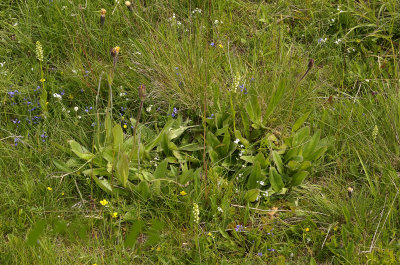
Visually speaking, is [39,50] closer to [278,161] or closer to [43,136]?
[43,136]

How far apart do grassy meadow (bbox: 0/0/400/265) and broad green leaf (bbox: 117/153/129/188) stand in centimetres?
1

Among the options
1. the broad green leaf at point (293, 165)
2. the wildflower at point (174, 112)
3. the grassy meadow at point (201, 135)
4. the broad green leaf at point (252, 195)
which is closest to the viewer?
the grassy meadow at point (201, 135)

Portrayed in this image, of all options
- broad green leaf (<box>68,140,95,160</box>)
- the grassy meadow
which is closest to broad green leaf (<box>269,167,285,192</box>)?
the grassy meadow

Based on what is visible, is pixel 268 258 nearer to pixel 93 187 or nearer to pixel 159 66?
pixel 93 187

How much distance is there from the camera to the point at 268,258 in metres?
2.35

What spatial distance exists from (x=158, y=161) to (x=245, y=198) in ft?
1.83

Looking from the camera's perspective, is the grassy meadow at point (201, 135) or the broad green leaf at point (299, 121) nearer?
the grassy meadow at point (201, 135)

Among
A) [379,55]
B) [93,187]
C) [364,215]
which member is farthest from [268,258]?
[379,55]

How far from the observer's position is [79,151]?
105 inches

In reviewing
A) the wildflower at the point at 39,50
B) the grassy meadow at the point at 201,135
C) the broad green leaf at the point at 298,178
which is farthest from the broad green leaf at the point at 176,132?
the wildflower at the point at 39,50

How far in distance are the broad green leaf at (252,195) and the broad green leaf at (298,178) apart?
25 centimetres

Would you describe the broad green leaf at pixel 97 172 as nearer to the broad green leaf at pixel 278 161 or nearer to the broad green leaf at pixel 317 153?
the broad green leaf at pixel 278 161

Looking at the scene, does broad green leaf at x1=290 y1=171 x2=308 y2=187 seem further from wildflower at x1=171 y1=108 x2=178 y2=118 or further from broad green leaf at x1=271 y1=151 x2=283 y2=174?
wildflower at x1=171 y1=108 x2=178 y2=118

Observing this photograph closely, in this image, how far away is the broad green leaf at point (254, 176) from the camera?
8.52 ft
